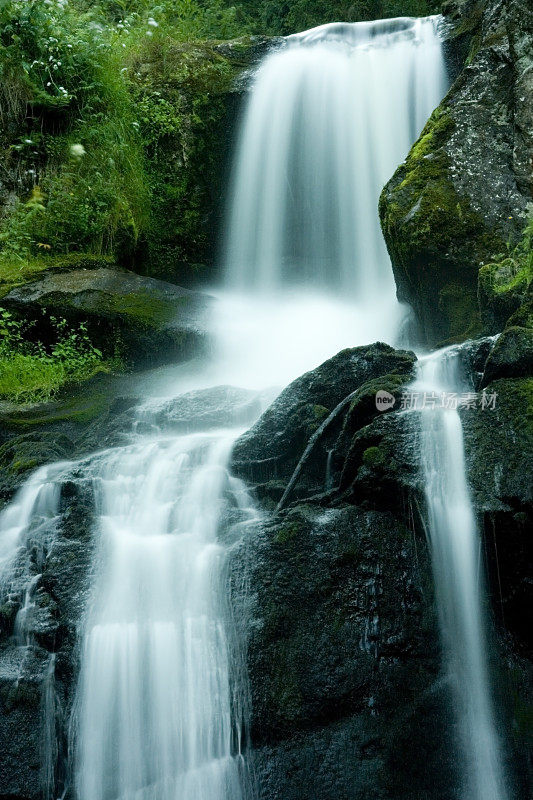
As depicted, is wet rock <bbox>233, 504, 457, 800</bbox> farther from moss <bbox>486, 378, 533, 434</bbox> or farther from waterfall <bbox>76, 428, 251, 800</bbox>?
moss <bbox>486, 378, 533, 434</bbox>

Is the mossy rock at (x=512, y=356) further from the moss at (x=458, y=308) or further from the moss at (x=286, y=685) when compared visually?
the moss at (x=286, y=685)

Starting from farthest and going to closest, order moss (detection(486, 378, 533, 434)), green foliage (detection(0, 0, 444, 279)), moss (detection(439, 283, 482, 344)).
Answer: green foliage (detection(0, 0, 444, 279)) < moss (detection(439, 283, 482, 344)) < moss (detection(486, 378, 533, 434))

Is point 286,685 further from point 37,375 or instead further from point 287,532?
point 37,375

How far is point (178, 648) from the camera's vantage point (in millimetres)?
3438

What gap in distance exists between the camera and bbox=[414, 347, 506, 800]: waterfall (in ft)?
10.5

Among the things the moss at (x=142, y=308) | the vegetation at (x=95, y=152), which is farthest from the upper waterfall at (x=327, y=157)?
the moss at (x=142, y=308)

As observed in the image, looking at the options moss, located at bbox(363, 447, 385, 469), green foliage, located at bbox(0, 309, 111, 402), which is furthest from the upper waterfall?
moss, located at bbox(363, 447, 385, 469)

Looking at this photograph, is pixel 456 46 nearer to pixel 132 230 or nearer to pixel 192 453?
pixel 132 230

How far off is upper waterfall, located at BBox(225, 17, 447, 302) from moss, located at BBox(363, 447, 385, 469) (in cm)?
525

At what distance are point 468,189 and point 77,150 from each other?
178 inches

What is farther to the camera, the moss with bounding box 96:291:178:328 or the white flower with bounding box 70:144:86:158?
the white flower with bounding box 70:144:86:158

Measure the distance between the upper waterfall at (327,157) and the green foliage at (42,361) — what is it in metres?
2.92

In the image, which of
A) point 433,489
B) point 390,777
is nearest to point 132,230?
point 433,489

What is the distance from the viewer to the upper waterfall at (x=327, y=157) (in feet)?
29.3
